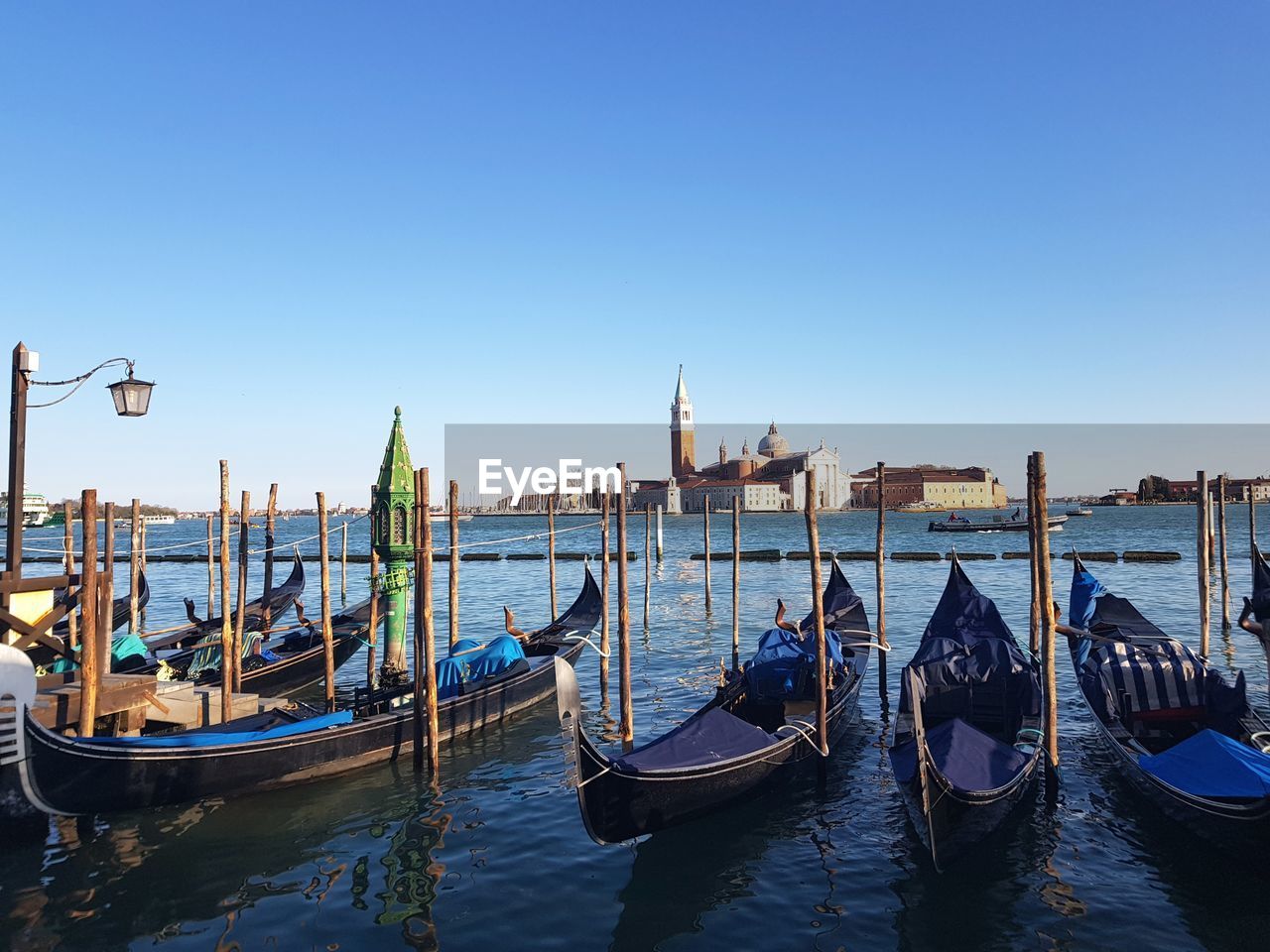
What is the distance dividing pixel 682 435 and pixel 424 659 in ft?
377

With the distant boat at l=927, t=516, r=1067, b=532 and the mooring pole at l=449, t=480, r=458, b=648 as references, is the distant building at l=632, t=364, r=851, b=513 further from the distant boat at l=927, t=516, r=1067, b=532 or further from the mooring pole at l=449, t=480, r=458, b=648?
the mooring pole at l=449, t=480, r=458, b=648

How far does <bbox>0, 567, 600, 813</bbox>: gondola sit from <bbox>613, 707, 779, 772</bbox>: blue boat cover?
3496mm

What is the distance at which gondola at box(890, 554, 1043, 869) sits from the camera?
633 cm

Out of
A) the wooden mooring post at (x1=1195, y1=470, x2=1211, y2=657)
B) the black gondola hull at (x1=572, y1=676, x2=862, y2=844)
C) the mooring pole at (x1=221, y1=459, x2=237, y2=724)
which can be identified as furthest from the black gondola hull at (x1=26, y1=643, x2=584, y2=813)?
the wooden mooring post at (x1=1195, y1=470, x2=1211, y2=657)

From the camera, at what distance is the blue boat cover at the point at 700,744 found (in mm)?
7113

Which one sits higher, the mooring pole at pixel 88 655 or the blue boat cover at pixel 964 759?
the mooring pole at pixel 88 655

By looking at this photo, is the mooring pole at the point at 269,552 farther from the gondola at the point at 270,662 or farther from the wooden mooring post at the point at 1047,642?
the wooden mooring post at the point at 1047,642

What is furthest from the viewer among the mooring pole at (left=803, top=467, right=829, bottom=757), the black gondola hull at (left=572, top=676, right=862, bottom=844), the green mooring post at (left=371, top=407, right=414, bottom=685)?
the green mooring post at (left=371, top=407, right=414, bottom=685)

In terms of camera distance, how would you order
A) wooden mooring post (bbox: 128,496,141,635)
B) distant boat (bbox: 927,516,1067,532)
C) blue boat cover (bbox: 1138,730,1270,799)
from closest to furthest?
1. blue boat cover (bbox: 1138,730,1270,799)
2. wooden mooring post (bbox: 128,496,141,635)
3. distant boat (bbox: 927,516,1067,532)

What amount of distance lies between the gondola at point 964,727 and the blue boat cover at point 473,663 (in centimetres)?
526

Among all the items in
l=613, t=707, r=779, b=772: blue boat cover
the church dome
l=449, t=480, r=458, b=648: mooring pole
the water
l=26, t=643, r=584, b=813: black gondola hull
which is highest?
the church dome


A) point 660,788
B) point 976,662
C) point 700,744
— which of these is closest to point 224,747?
point 660,788

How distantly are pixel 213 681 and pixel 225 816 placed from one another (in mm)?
4590

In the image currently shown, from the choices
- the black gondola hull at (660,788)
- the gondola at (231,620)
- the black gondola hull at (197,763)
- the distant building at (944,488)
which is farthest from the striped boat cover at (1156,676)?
the distant building at (944,488)
